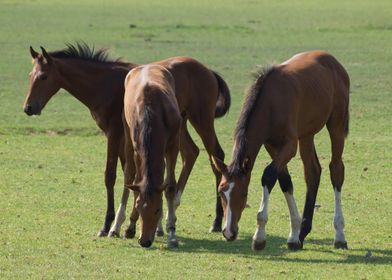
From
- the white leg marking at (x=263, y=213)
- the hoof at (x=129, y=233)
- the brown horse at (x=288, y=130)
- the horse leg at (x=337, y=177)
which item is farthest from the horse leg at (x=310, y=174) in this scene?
the hoof at (x=129, y=233)

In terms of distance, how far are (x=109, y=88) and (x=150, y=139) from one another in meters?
2.35

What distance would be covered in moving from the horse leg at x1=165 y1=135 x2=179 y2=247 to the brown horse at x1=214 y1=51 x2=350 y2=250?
3.27 feet

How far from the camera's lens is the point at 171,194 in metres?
11.9

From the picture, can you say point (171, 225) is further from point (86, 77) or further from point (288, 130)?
point (86, 77)

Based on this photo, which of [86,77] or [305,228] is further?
[86,77]

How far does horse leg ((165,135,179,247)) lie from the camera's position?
455 inches

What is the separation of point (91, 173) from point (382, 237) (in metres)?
6.14

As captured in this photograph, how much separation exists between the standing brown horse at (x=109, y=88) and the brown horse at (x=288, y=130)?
1.28 m

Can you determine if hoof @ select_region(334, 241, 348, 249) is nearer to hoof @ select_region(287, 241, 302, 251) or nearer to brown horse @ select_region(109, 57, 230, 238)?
hoof @ select_region(287, 241, 302, 251)

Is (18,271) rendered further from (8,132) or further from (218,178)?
(8,132)

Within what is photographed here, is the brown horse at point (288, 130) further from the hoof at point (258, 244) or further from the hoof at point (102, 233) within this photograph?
the hoof at point (102, 233)

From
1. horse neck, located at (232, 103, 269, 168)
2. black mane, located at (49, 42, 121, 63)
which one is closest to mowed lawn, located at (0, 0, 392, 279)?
black mane, located at (49, 42, 121, 63)

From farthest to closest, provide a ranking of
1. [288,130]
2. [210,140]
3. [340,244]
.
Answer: [210,140]
[340,244]
[288,130]

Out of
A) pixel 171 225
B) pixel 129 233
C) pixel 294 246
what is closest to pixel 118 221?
pixel 129 233
